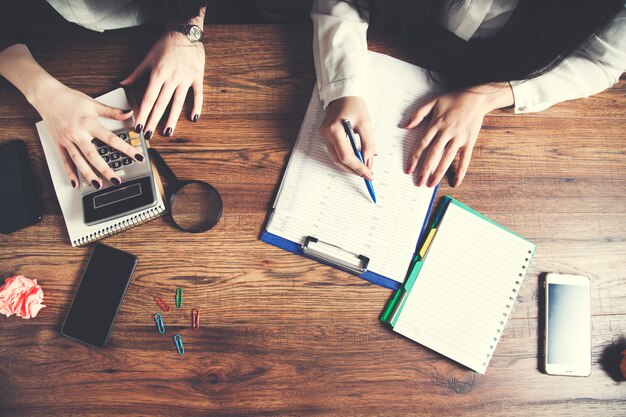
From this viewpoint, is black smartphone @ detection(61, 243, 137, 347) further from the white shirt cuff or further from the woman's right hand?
the white shirt cuff

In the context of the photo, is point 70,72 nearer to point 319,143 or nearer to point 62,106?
point 62,106

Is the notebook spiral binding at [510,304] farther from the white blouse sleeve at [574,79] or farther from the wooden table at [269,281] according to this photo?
the white blouse sleeve at [574,79]

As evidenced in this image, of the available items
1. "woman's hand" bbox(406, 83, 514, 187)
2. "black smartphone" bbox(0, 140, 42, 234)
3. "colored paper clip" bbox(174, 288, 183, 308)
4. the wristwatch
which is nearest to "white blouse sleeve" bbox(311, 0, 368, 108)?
"woman's hand" bbox(406, 83, 514, 187)

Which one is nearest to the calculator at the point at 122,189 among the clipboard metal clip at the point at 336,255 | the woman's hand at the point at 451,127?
the clipboard metal clip at the point at 336,255

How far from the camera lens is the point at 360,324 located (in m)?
0.87

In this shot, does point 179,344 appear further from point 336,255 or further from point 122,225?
point 336,255

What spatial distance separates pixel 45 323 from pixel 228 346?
1.40 feet

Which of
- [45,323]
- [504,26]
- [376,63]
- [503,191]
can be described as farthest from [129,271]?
[504,26]

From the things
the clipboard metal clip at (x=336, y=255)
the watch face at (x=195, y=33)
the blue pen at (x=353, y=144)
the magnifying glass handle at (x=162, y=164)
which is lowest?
the clipboard metal clip at (x=336, y=255)

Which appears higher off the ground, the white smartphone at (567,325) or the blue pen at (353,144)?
the blue pen at (353,144)

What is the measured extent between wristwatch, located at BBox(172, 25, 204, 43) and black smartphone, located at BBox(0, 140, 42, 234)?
484 millimetres

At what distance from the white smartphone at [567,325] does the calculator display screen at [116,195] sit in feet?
3.21

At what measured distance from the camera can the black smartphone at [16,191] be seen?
876 mm

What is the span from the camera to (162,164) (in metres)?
0.90
